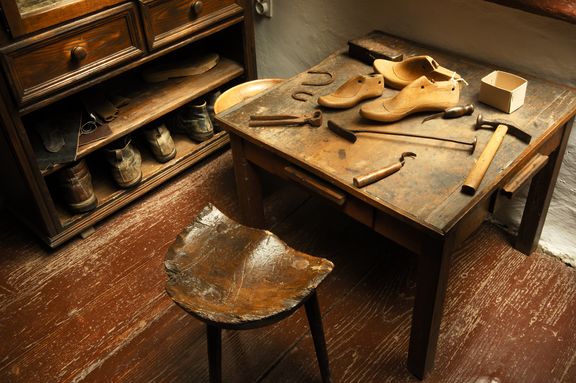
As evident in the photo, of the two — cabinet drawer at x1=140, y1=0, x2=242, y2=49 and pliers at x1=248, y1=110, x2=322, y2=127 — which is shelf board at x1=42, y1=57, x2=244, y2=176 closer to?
cabinet drawer at x1=140, y1=0, x2=242, y2=49

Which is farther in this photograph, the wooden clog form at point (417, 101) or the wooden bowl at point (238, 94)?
the wooden bowl at point (238, 94)

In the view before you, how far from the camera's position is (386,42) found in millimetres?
2137

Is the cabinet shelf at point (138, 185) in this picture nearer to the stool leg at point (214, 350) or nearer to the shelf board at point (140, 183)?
the shelf board at point (140, 183)

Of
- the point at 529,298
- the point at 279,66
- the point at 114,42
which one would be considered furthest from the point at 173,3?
the point at 529,298

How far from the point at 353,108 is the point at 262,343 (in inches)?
31.7

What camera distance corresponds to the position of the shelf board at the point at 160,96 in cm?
227

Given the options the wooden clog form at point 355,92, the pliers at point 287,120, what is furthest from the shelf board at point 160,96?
the wooden clog form at point 355,92

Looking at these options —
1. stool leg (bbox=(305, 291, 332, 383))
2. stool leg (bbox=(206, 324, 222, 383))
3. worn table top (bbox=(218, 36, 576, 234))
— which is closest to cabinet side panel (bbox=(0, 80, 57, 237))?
worn table top (bbox=(218, 36, 576, 234))

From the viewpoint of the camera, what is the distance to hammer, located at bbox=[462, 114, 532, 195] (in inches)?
57.4

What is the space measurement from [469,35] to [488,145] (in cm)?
62

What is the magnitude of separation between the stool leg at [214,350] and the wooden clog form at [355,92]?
774 mm

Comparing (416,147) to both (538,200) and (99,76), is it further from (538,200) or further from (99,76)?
(99,76)

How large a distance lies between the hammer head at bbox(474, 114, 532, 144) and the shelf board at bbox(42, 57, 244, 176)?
1.25 meters

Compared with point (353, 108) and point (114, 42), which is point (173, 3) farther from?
point (353, 108)
